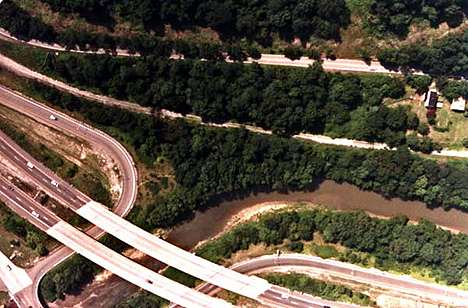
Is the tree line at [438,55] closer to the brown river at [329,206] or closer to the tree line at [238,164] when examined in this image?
the tree line at [238,164]

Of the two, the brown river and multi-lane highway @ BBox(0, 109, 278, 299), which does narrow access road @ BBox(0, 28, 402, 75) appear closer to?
multi-lane highway @ BBox(0, 109, 278, 299)

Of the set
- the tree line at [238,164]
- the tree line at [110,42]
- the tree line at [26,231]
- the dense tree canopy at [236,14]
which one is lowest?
the tree line at [26,231]

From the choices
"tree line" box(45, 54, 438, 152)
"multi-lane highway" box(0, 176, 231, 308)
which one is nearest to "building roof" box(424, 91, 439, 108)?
"tree line" box(45, 54, 438, 152)

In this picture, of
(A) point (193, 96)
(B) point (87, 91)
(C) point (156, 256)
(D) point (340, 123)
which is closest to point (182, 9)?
(A) point (193, 96)

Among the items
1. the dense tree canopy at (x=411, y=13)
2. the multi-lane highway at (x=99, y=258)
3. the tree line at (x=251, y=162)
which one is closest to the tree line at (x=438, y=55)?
the dense tree canopy at (x=411, y=13)

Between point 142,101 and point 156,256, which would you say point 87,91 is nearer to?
point 142,101

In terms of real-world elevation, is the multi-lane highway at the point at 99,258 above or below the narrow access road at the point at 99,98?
below

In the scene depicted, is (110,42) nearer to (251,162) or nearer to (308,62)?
(251,162)
